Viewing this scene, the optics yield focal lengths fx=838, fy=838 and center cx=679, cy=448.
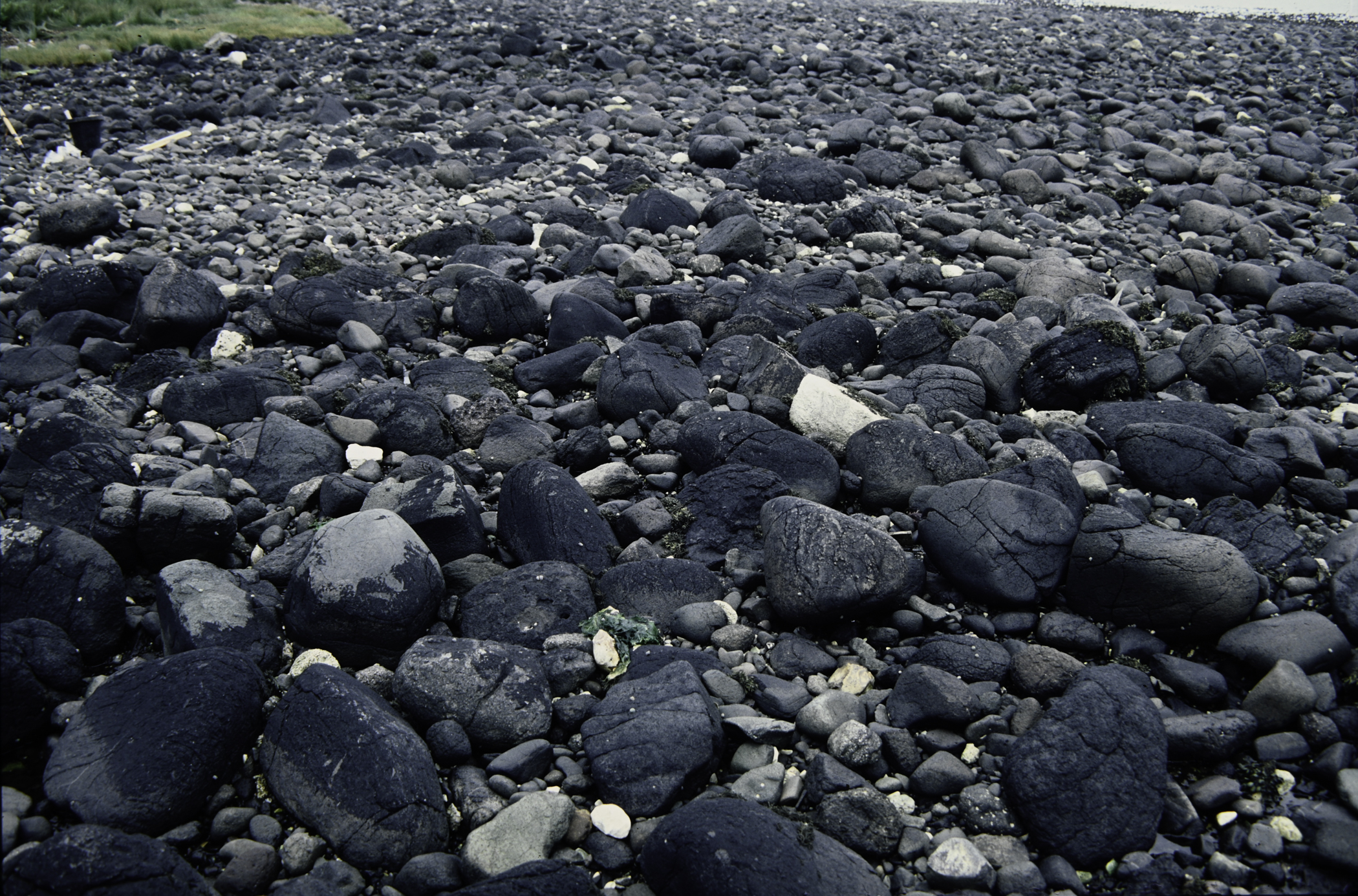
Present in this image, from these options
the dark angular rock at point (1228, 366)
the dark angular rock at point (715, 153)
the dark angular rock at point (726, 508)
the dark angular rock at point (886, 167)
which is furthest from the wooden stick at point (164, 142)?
the dark angular rock at point (1228, 366)

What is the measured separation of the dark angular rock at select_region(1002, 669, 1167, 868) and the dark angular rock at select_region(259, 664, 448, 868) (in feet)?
8.26

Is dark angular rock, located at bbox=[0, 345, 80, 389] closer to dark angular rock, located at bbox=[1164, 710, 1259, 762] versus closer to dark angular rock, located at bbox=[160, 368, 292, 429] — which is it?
dark angular rock, located at bbox=[160, 368, 292, 429]

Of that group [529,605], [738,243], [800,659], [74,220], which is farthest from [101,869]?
[74,220]

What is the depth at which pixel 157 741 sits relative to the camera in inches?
142

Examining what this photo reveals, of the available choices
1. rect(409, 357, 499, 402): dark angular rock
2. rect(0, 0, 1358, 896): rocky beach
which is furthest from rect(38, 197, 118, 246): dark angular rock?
rect(409, 357, 499, 402): dark angular rock

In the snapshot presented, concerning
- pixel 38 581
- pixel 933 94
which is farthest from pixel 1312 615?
pixel 933 94

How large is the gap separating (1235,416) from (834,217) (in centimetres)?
484

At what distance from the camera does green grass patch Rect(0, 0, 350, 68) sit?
59.1 feet

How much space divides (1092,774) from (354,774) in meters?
3.16

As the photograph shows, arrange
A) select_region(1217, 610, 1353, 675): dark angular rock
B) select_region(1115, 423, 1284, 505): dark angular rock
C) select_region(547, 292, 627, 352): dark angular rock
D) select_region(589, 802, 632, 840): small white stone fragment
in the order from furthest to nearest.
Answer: select_region(547, 292, 627, 352): dark angular rock → select_region(1115, 423, 1284, 505): dark angular rock → select_region(1217, 610, 1353, 675): dark angular rock → select_region(589, 802, 632, 840): small white stone fragment

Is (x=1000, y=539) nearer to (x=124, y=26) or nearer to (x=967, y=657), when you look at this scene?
(x=967, y=657)

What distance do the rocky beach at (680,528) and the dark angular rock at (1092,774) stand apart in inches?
0.7

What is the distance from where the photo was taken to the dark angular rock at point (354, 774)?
3.46 metres

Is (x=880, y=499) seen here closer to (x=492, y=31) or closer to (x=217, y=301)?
(x=217, y=301)
